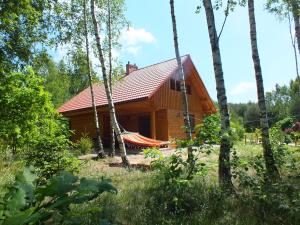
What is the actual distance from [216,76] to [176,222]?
2880 millimetres

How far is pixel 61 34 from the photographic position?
534 inches

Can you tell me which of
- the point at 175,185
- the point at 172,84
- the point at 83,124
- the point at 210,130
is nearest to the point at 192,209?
the point at 175,185

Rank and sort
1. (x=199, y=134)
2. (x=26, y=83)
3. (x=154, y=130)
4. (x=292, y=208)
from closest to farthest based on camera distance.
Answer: (x=292, y=208)
(x=199, y=134)
(x=26, y=83)
(x=154, y=130)

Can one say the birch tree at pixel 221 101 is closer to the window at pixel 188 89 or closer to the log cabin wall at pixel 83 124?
the log cabin wall at pixel 83 124

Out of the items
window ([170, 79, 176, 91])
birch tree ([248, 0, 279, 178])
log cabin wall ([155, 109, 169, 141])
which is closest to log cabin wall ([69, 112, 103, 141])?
log cabin wall ([155, 109, 169, 141])

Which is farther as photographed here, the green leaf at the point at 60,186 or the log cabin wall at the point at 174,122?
the log cabin wall at the point at 174,122

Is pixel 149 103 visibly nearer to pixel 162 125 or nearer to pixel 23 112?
pixel 162 125

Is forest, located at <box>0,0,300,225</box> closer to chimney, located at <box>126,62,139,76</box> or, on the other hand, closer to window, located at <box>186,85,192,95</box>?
window, located at <box>186,85,192,95</box>

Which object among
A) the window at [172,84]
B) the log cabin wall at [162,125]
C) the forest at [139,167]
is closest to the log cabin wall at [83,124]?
Result: the log cabin wall at [162,125]

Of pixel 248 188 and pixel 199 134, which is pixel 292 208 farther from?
pixel 199 134

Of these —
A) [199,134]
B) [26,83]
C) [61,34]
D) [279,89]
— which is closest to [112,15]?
[61,34]

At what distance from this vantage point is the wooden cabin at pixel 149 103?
720 inches

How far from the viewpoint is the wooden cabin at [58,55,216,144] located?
1830cm

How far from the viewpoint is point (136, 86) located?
1942 cm
